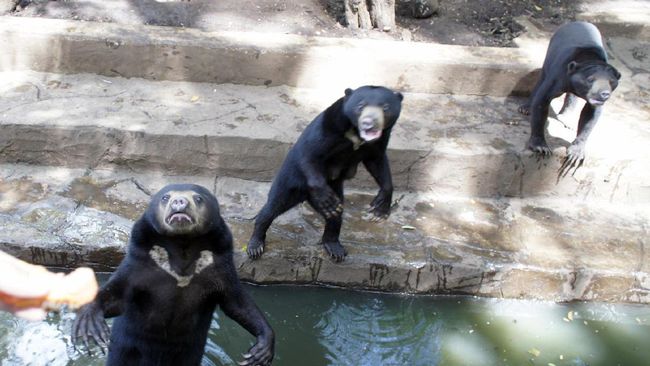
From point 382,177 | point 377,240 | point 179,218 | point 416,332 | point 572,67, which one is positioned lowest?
point 416,332

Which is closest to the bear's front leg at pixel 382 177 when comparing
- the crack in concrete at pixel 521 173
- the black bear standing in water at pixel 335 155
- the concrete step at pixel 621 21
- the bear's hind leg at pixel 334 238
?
the black bear standing in water at pixel 335 155

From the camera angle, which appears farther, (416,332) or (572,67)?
(572,67)

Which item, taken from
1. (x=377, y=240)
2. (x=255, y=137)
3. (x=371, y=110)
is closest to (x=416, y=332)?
(x=377, y=240)

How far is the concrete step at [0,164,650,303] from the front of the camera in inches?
210

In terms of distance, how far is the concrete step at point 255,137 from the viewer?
233 inches

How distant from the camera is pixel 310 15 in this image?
26.4 feet

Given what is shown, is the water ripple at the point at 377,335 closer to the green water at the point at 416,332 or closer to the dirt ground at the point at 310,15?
the green water at the point at 416,332

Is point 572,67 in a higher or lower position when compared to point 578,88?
higher

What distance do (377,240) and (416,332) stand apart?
0.74 m

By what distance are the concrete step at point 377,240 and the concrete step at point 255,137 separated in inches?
6.3

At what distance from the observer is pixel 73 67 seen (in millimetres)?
6684

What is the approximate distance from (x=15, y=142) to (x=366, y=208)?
2728 millimetres

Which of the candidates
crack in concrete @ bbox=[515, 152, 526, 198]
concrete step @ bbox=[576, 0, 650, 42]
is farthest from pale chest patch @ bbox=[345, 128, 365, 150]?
concrete step @ bbox=[576, 0, 650, 42]

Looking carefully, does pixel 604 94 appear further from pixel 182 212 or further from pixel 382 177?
pixel 182 212
